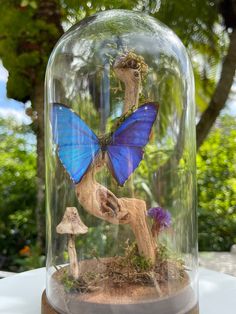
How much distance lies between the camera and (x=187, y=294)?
793 mm

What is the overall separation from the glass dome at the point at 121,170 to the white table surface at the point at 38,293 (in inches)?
2.7

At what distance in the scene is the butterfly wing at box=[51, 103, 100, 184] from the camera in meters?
0.78

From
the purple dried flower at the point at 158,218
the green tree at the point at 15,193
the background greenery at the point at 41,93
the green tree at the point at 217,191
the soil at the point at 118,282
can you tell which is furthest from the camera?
the green tree at the point at 217,191

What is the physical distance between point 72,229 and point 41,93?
1.43 metres

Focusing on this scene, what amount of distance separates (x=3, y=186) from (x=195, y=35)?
1.57 metres

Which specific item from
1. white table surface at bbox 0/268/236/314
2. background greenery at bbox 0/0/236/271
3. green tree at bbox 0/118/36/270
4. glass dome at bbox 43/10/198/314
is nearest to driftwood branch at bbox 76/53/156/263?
glass dome at bbox 43/10/198/314

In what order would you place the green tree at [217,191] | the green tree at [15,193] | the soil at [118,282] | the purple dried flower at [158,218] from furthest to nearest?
the green tree at [217,191] → the green tree at [15,193] → the purple dried flower at [158,218] → the soil at [118,282]

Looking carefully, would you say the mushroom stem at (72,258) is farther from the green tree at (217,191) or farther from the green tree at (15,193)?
the green tree at (217,191)

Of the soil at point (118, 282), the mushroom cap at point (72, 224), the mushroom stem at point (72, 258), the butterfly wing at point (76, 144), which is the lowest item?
the soil at point (118, 282)

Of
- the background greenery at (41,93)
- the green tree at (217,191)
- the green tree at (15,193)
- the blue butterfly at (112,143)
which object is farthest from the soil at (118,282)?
the green tree at (217,191)

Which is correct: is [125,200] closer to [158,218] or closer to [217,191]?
[158,218]

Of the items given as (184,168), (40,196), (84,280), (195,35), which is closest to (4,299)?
(84,280)

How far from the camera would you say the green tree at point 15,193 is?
247cm

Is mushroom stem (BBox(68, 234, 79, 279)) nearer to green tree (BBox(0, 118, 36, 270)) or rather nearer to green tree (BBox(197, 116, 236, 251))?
green tree (BBox(0, 118, 36, 270))
